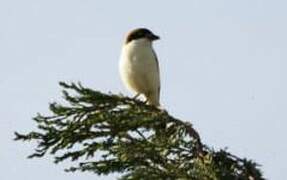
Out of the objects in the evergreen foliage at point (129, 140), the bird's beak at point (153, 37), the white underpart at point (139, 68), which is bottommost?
the evergreen foliage at point (129, 140)

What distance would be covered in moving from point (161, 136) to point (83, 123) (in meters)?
0.56

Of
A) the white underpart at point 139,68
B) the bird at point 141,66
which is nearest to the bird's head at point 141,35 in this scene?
the bird at point 141,66

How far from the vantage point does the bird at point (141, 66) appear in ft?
35.6

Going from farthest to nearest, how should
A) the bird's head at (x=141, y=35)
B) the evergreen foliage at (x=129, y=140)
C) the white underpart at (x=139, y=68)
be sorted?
the bird's head at (x=141, y=35), the white underpart at (x=139, y=68), the evergreen foliage at (x=129, y=140)

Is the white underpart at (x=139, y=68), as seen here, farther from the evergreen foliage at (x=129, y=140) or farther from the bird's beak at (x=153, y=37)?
the evergreen foliage at (x=129, y=140)

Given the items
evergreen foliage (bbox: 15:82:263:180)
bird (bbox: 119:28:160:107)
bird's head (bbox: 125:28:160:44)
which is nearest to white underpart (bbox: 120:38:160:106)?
bird (bbox: 119:28:160:107)

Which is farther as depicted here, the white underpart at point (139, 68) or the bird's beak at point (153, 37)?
the bird's beak at point (153, 37)

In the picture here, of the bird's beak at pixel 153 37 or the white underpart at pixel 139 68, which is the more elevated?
the bird's beak at pixel 153 37

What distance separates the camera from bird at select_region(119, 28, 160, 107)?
428 inches

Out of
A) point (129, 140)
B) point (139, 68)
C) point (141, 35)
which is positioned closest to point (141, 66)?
point (139, 68)

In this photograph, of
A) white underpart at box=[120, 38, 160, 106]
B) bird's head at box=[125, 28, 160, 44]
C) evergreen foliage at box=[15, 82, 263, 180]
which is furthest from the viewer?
bird's head at box=[125, 28, 160, 44]

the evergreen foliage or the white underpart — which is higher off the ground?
the white underpart

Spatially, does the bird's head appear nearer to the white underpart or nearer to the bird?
the bird

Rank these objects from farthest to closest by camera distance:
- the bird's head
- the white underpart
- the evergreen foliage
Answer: the bird's head
the white underpart
the evergreen foliage
